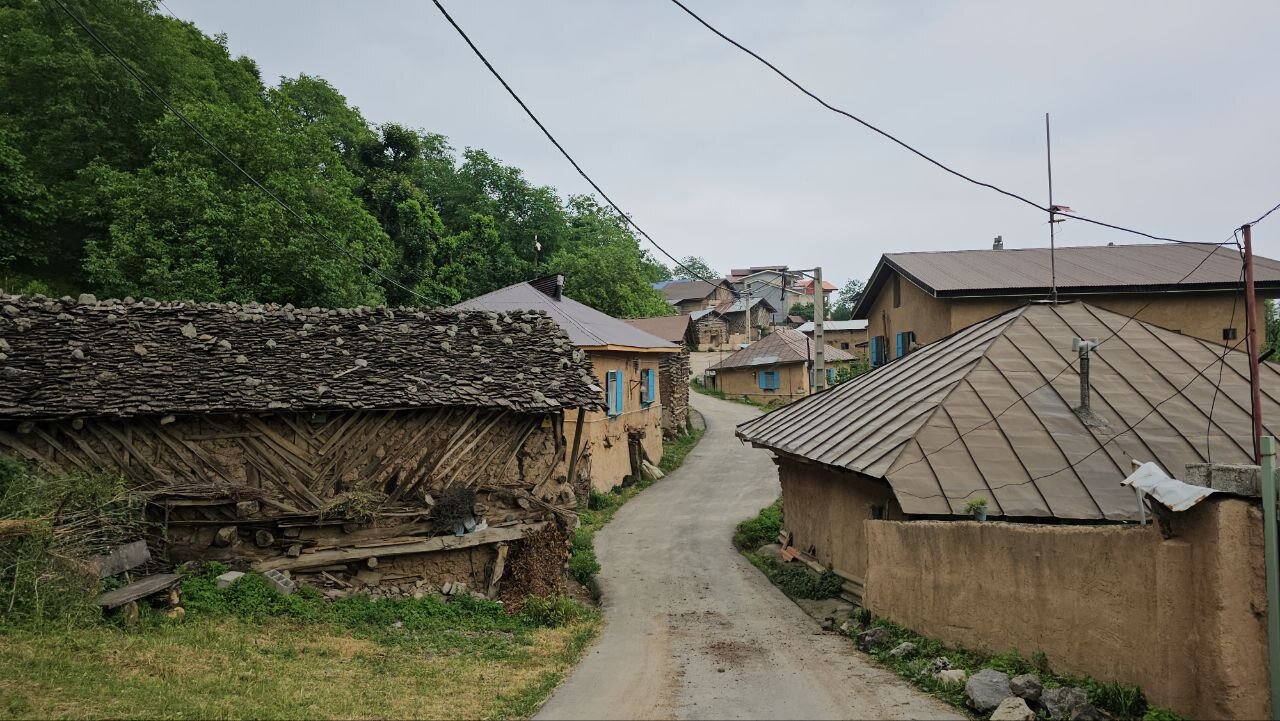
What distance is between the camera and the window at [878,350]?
80.7 ft

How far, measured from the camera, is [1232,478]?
6.03 metres

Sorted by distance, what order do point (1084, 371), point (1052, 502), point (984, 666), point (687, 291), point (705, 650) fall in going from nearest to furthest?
1. point (984, 666)
2. point (1052, 502)
3. point (705, 650)
4. point (1084, 371)
5. point (687, 291)

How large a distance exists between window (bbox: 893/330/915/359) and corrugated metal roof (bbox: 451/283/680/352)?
7487mm

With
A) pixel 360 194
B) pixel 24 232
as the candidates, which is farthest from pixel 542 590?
pixel 360 194

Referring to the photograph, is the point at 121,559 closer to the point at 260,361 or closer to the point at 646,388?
the point at 260,361

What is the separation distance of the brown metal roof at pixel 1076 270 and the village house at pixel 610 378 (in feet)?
27.5

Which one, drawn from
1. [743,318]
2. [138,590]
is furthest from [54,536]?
[743,318]

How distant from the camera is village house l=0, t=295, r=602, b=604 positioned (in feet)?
35.8

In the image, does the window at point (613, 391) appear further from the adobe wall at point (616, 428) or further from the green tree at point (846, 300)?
the green tree at point (846, 300)

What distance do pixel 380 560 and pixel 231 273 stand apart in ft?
54.6

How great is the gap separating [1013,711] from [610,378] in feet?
54.3

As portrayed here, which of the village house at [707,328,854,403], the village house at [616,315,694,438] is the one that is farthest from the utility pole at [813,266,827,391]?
the village house at [707,328,854,403]

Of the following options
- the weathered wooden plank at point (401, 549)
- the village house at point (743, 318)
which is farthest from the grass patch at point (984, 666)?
the village house at point (743, 318)

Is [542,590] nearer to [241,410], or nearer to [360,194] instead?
[241,410]
